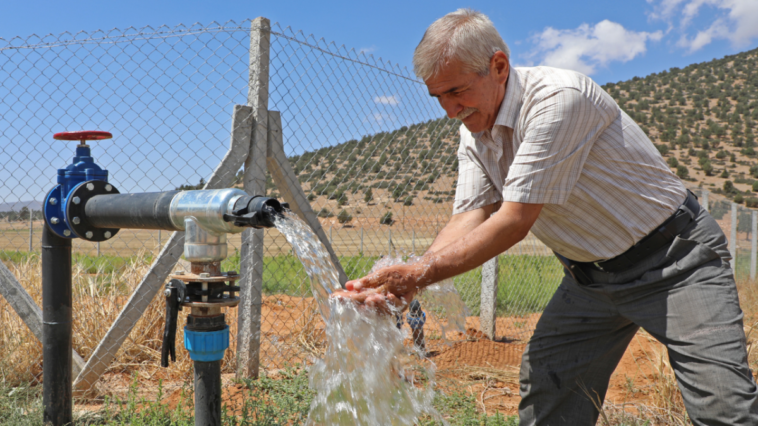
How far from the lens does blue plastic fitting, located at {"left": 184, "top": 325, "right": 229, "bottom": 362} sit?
1.54 m

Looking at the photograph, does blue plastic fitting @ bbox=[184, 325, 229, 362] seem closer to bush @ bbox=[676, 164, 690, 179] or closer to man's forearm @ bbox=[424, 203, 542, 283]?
man's forearm @ bbox=[424, 203, 542, 283]

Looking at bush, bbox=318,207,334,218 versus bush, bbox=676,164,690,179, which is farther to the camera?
bush, bbox=676,164,690,179

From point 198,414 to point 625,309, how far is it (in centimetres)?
153

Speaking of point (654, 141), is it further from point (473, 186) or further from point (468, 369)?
point (473, 186)

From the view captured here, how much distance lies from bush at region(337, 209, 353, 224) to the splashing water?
114 inches

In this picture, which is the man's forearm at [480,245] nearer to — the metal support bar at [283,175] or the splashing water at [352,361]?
the splashing water at [352,361]

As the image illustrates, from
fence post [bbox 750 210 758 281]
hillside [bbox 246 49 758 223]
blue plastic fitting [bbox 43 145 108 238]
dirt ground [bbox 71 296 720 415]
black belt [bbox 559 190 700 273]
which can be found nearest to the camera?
black belt [bbox 559 190 700 273]

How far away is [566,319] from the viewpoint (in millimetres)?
2193

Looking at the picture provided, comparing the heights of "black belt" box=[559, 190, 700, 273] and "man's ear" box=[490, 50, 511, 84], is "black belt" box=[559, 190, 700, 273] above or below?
below

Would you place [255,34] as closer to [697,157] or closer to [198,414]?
[198,414]

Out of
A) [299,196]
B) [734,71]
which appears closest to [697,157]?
[734,71]

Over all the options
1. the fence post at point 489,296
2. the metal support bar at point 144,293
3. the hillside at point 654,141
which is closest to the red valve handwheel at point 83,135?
the metal support bar at point 144,293

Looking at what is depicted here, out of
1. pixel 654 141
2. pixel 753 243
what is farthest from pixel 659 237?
pixel 654 141

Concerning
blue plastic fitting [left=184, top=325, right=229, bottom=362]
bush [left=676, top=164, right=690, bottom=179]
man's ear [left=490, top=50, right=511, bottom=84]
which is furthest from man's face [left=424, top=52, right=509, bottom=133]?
bush [left=676, top=164, right=690, bottom=179]
